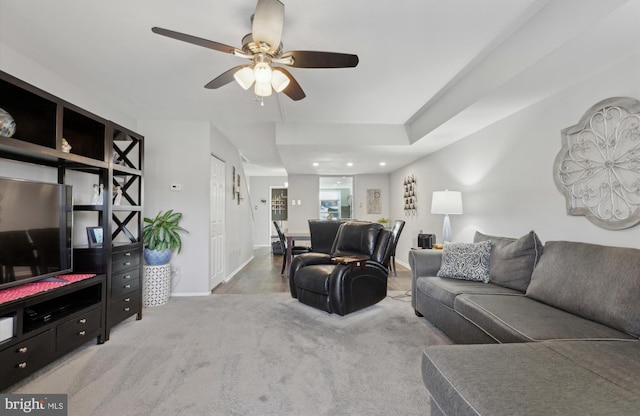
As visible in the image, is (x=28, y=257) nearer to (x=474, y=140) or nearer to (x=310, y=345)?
(x=310, y=345)

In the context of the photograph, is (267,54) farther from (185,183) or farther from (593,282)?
(185,183)

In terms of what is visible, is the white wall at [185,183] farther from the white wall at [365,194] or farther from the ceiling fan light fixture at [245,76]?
the white wall at [365,194]

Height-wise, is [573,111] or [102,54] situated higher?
[102,54]

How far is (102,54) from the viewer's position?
7.46 feet

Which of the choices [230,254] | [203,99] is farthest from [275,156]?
[203,99]

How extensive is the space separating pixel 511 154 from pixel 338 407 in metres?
2.84

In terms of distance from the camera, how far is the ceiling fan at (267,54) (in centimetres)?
152

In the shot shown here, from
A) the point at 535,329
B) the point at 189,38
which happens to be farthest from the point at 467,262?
the point at 189,38

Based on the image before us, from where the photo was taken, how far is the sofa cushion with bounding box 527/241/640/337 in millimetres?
1499

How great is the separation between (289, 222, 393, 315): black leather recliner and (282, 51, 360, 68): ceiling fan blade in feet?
6.38

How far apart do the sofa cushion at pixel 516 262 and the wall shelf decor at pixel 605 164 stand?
39 cm

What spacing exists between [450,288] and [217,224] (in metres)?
3.35

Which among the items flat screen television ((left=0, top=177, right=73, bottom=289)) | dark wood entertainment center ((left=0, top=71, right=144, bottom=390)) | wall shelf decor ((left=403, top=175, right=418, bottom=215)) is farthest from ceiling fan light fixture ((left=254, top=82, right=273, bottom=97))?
wall shelf decor ((left=403, top=175, right=418, bottom=215))

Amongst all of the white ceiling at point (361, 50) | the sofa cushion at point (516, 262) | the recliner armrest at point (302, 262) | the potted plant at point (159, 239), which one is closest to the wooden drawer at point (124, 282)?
the potted plant at point (159, 239)
